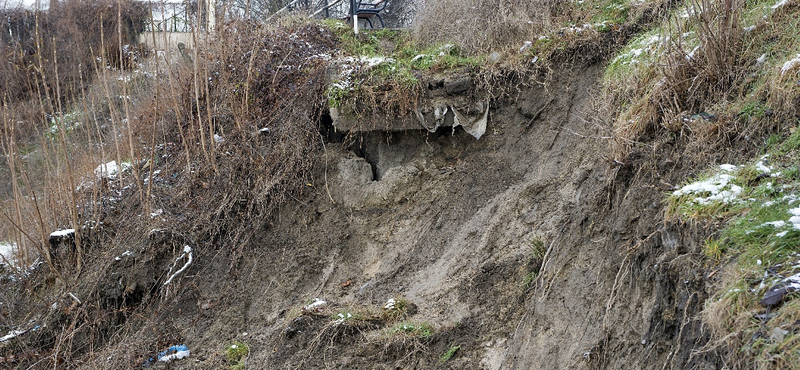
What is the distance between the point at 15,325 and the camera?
7.17 meters

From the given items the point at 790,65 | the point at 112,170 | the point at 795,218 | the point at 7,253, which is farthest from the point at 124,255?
the point at 790,65

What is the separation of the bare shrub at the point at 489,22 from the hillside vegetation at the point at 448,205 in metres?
0.04

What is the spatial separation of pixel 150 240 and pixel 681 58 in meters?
6.12

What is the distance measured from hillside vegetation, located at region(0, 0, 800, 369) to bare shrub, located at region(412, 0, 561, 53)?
4cm

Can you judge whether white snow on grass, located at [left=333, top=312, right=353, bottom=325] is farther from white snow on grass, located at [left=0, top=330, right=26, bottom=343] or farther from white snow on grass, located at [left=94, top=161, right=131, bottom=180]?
white snow on grass, located at [left=94, top=161, right=131, bottom=180]

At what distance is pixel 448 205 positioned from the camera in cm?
734

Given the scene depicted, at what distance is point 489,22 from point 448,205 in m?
2.99

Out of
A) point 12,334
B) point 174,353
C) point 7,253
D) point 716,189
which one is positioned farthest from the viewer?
point 7,253

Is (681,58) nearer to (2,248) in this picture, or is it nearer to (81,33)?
(2,248)

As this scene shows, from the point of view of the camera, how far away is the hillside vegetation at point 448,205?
365 centimetres

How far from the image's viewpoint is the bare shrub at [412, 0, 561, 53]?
27.5 ft

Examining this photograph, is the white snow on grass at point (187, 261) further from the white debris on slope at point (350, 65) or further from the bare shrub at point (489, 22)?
the bare shrub at point (489, 22)

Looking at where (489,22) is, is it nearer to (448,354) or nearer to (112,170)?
(448,354)

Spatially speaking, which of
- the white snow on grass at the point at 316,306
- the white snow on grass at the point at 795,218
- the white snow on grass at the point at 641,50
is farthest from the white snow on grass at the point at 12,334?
the white snow on grass at the point at 795,218
